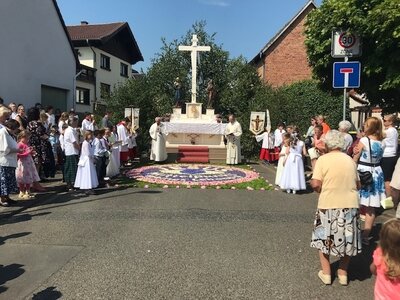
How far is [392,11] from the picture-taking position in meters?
8.45

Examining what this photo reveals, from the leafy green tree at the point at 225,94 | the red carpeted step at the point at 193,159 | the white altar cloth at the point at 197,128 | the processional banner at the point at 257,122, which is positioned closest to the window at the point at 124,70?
the leafy green tree at the point at 225,94

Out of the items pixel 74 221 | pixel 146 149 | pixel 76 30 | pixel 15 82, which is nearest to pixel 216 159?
pixel 146 149

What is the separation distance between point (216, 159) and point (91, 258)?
489 inches

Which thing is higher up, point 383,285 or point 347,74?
point 347,74

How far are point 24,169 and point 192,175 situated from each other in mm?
5507

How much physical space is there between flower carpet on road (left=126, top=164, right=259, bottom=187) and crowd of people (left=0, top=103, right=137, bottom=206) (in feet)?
3.89

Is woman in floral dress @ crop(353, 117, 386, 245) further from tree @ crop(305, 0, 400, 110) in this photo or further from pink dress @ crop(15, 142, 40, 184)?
pink dress @ crop(15, 142, 40, 184)

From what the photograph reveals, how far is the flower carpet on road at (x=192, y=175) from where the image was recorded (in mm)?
11945

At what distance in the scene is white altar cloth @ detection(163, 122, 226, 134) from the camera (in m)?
18.6

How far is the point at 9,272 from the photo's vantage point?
5023 mm

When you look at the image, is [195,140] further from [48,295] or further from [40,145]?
[48,295]

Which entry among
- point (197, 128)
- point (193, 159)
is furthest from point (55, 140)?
point (197, 128)

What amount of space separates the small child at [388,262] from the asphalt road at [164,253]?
1.46 metres

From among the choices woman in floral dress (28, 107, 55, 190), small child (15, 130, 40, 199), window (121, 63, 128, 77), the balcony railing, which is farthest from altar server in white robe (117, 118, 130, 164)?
window (121, 63, 128, 77)
